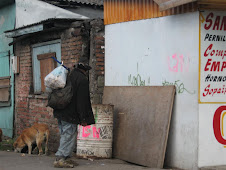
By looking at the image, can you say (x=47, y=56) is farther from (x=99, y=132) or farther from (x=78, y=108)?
(x=78, y=108)

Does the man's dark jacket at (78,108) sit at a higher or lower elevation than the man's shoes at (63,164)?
higher

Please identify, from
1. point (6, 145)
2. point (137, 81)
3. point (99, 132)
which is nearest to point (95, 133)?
point (99, 132)

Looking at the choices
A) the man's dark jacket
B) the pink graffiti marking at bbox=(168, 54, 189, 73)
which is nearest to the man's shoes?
the man's dark jacket

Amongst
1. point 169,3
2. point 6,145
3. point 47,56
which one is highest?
point 169,3

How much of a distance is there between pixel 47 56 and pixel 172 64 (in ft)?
14.4

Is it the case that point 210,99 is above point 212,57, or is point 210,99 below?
below

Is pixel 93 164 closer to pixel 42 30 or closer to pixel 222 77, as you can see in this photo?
pixel 222 77

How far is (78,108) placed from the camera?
22.3 feet

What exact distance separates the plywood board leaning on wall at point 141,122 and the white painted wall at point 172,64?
18cm

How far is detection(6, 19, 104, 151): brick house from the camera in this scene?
29.0 ft

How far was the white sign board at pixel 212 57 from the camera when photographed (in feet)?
21.7

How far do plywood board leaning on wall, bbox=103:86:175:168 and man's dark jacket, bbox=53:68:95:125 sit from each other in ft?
3.75

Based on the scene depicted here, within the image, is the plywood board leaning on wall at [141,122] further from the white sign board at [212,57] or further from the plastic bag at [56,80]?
the plastic bag at [56,80]

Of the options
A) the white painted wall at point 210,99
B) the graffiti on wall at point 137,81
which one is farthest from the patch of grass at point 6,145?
the white painted wall at point 210,99
